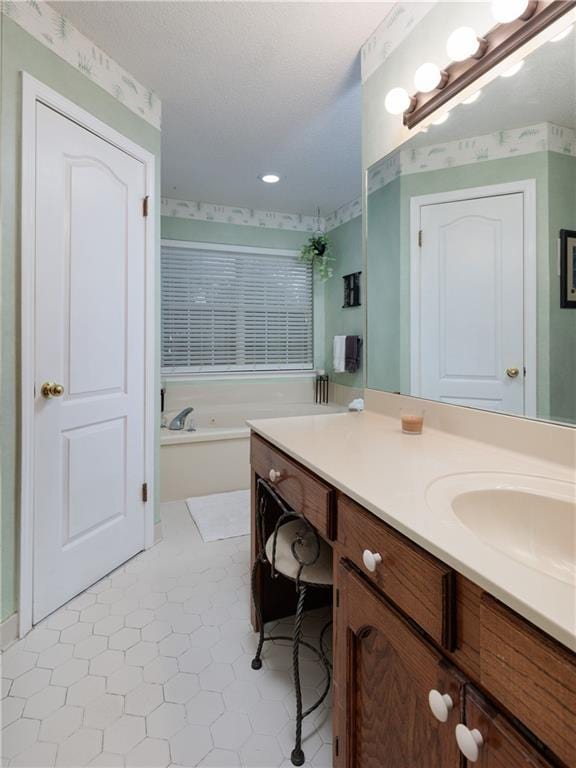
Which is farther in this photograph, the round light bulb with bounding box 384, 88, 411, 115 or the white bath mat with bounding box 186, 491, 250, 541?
the white bath mat with bounding box 186, 491, 250, 541

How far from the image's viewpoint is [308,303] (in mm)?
4355

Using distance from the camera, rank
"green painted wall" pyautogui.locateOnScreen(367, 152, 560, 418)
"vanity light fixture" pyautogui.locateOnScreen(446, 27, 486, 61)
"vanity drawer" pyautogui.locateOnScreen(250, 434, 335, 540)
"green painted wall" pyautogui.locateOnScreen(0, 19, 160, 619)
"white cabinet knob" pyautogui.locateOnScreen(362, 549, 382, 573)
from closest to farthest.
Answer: "white cabinet knob" pyautogui.locateOnScreen(362, 549, 382, 573) → "vanity drawer" pyautogui.locateOnScreen(250, 434, 335, 540) → "green painted wall" pyautogui.locateOnScreen(367, 152, 560, 418) → "vanity light fixture" pyautogui.locateOnScreen(446, 27, 486, 61) → "green painted wall" pyautogui.locateOnScreen(0, 19, 160, 619)

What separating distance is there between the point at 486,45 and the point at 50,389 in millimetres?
1950

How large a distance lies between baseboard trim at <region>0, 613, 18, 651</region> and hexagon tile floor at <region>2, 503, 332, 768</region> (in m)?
0.04

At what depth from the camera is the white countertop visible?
0.48 metres

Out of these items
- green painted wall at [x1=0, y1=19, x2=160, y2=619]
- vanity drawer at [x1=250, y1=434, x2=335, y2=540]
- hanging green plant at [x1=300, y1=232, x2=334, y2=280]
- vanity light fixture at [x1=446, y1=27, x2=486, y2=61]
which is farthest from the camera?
hanging green plant at [x1=300, y1=232, x2=334, y2=280]

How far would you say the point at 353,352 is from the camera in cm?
376

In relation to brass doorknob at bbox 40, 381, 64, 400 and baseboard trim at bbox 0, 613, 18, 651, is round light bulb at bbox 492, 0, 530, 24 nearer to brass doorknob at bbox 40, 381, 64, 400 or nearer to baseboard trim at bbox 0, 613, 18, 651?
brass doorknob at bbox 40, 381, 64, 400

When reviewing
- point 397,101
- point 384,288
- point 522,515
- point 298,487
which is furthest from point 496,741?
point 397,101

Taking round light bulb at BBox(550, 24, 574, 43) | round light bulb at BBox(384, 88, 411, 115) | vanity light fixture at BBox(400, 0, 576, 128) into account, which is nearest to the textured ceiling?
round light bulb at BBox(384, 88, 411, 115)

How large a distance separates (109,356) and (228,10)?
159 centimetres

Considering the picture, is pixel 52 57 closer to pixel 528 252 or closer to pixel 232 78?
pixel 232 78

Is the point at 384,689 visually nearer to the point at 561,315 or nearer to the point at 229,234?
the point at 561,315

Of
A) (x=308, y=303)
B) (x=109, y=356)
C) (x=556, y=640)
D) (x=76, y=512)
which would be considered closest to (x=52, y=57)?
(x=109, y=356)
